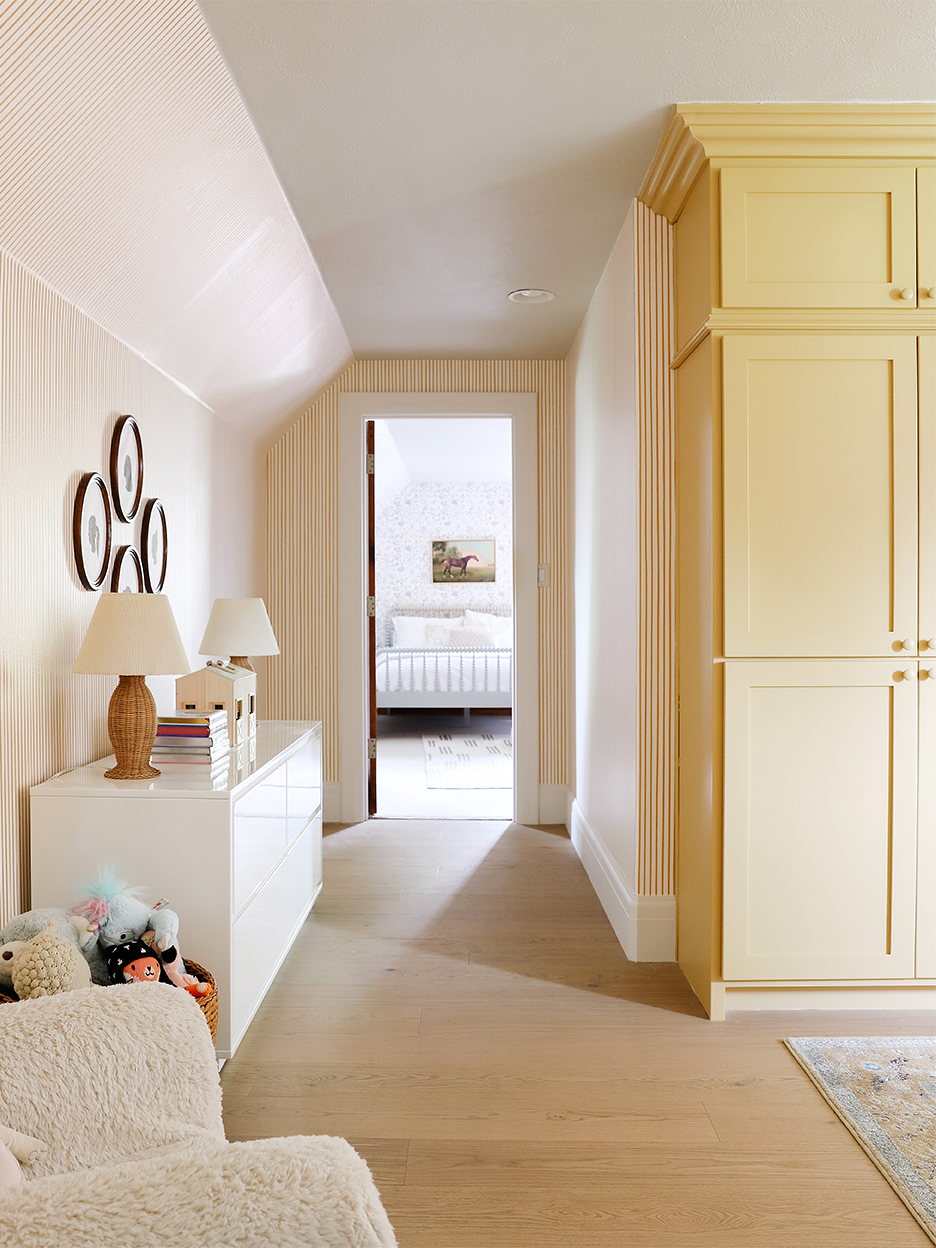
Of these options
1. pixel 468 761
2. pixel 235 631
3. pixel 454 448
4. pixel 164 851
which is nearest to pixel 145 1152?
pixel 164 851

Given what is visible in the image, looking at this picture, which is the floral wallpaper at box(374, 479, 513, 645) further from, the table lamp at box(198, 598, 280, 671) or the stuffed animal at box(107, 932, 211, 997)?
the stuffed animal at box(107, 932, 211, 997)

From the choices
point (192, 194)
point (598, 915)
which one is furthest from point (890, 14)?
point (598, 915)

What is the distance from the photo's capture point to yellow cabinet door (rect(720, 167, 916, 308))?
2334 millimetres

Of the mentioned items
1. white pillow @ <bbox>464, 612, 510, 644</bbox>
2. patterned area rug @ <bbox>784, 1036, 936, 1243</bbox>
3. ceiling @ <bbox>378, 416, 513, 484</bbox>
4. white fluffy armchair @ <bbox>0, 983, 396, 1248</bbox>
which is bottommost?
patterned area rug @ <bbox>784, 1036, 936, 1243</bbox>

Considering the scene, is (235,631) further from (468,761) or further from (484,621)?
(484,621)

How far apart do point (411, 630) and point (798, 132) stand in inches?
262

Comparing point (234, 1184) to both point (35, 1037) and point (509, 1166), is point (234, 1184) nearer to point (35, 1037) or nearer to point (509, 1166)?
point (35, 1037)

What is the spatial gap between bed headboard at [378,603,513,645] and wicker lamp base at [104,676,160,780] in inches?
258

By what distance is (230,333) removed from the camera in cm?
310

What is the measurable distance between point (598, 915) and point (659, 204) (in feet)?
7.90

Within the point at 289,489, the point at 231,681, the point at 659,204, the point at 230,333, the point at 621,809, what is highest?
the point at 659,204

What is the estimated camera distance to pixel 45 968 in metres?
1.65

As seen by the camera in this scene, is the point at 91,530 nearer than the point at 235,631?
Yes

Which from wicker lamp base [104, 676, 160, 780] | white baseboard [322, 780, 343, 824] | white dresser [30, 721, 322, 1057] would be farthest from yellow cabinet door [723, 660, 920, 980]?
white baseboard [322, 780, 343, 824]
